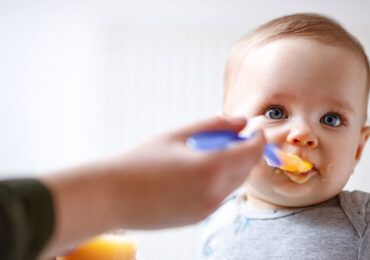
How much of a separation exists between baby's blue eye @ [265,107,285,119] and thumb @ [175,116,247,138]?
314 mm

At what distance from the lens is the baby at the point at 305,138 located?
757 mm

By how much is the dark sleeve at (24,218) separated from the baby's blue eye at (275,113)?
0.50 m

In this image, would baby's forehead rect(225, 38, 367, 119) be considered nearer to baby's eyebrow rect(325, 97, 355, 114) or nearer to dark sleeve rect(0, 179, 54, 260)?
baby's eyebrow rect(325, 97, 355, 114)

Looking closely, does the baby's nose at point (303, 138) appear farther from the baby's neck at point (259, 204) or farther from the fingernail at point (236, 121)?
the fingernail at point (236, 121)

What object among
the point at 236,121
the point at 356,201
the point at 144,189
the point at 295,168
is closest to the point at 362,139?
the point at 356,201

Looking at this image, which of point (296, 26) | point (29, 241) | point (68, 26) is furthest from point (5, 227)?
point (68, 26)

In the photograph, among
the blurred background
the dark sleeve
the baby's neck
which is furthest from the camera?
the blurred background

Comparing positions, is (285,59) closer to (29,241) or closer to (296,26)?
(296,26)

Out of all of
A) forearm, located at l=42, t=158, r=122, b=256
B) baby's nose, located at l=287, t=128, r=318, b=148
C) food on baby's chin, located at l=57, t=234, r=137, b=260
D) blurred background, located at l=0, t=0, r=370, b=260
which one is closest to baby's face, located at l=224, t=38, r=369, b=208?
baby's nose, located at l=287, t=128, r=318, b=148

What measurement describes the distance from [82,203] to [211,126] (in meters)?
0.15

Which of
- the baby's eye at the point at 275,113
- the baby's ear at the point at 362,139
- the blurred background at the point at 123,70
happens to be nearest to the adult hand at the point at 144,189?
the baby's eye at the point at 275,113

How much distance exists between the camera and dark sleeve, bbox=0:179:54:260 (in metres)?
0.32

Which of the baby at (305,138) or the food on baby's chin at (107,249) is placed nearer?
the food on baby's chin at (107,249)

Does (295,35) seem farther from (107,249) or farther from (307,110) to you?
(107,249)
